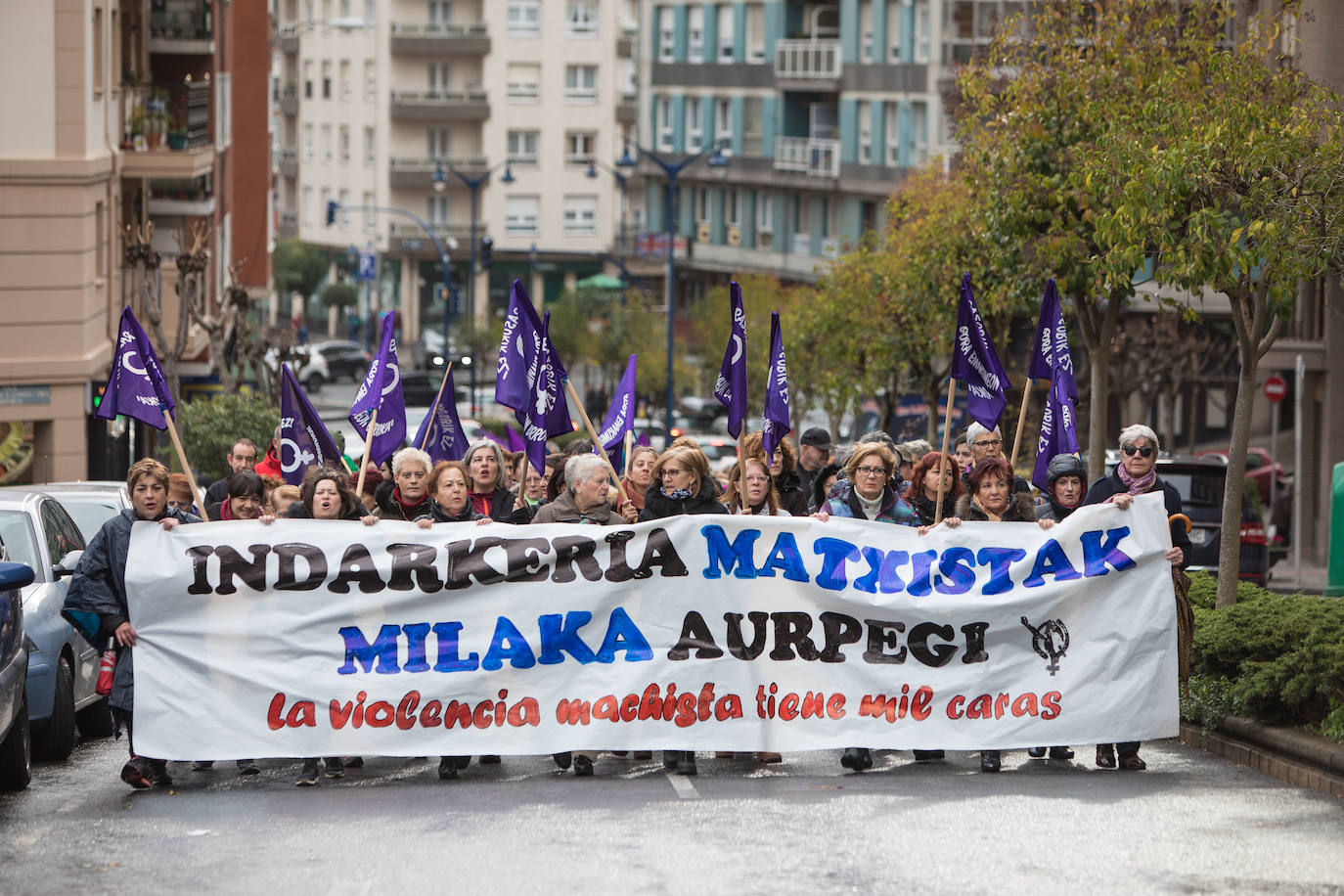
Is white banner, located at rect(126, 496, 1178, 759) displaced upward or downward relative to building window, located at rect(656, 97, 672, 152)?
downward

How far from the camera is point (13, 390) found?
1137 inches

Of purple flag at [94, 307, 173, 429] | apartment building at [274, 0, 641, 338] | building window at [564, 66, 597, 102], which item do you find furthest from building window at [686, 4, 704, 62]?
purple flag at [94, 307, 173, 429]

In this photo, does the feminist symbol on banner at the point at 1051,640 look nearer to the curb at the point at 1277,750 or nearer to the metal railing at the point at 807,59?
the curb at the point at 1277,750

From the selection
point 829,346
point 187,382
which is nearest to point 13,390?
point 187,382

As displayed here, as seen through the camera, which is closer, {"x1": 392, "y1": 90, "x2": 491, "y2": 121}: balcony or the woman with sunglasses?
the woman with sunglasses

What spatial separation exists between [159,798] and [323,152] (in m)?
91.2

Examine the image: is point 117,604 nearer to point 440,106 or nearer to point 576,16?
point 440,106

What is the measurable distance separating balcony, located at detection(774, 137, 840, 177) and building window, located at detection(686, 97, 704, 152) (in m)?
5.32

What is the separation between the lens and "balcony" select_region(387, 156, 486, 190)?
303ft

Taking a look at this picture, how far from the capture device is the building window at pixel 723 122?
72.9 metres

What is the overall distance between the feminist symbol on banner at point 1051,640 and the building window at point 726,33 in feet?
205

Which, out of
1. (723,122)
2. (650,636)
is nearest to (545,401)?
(650,636)

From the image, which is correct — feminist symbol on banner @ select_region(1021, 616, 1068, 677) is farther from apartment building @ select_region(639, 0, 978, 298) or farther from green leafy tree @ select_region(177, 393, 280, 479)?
apartment building @ select_region(639, 0, 978, 298)

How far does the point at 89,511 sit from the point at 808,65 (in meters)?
54.4
